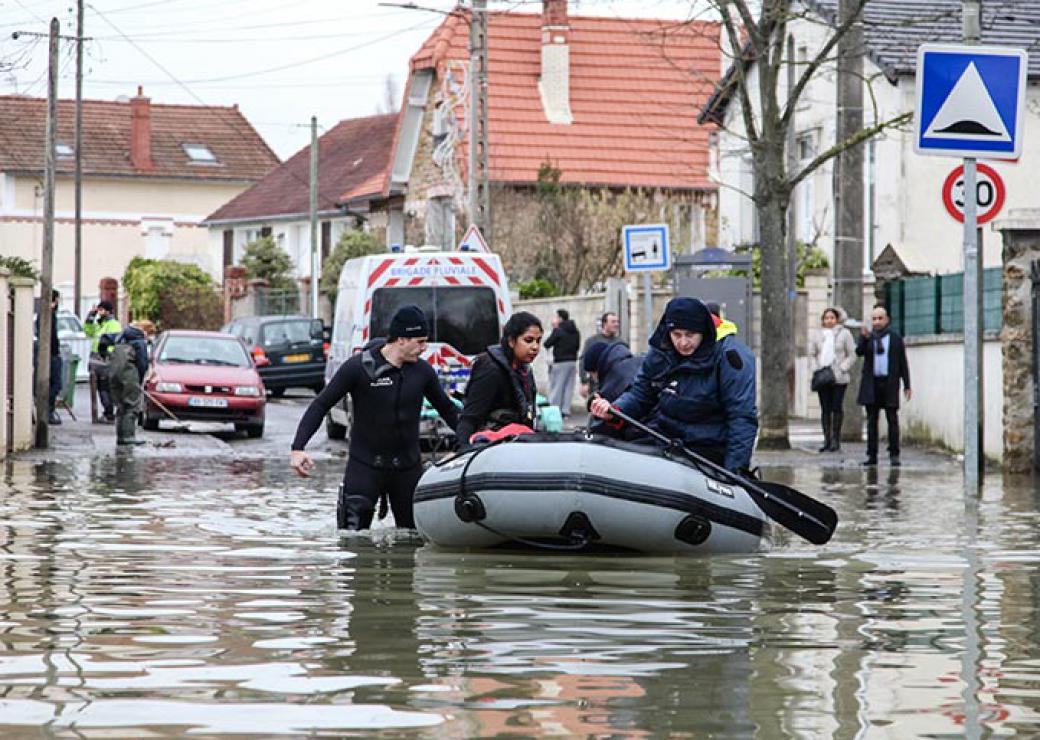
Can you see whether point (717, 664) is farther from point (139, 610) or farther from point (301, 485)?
point (301, 485)

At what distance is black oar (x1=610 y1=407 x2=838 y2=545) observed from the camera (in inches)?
540

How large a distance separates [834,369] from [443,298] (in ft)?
16.2

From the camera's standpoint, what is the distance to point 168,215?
86.9m

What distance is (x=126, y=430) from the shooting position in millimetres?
28297

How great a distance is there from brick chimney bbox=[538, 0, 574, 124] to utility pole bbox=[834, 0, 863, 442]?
32306 mm

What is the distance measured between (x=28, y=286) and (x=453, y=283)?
5.17 metres

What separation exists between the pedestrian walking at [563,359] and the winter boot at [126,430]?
948 centimetres

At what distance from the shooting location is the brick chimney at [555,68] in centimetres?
6025

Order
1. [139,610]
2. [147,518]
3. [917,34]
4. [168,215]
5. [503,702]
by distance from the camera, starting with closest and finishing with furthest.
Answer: [503,702] < [139,610] < [147,518] < [917,34] < [168,215]

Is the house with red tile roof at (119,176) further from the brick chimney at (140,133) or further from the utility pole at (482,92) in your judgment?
the utility pole at (482,92)

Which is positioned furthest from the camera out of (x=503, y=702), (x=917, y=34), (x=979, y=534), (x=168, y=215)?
(x=168, y=215)

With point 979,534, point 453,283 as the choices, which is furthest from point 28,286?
point 979,534

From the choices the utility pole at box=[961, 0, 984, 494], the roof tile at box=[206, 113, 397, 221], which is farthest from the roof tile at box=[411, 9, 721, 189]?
the utility pole at box=[961, 0, 984, 494]

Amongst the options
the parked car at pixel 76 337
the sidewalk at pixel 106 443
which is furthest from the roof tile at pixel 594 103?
the sidewalk at pixel 106 443
